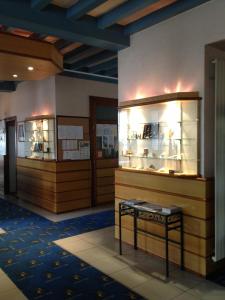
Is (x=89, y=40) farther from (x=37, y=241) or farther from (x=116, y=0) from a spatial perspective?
(x=37, y=241)

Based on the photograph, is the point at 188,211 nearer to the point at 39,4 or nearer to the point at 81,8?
the point at 81,8

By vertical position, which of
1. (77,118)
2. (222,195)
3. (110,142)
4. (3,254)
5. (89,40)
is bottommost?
(3,254)

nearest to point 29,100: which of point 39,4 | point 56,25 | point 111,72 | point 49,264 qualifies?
point 111,72

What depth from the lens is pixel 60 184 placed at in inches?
236

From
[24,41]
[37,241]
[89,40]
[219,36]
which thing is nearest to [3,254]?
[37,241]

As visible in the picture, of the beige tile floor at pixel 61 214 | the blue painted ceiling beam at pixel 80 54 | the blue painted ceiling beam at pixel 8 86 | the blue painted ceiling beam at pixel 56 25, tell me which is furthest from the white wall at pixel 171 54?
the blue painted ceiling beam at pixel 8 86

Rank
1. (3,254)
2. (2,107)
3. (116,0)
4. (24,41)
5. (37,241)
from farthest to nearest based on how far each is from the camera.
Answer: (2,107) < (37,241) < (3,254) < (24,41) < (116,0)

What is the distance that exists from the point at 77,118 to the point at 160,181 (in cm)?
317

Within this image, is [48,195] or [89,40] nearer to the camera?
[89,40]

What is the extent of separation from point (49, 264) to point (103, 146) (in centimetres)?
361

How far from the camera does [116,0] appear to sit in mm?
3383

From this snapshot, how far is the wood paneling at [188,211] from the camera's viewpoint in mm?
3227

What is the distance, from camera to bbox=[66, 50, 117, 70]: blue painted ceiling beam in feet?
17.4

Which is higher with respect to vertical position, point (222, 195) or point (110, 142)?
point (110, 142)
